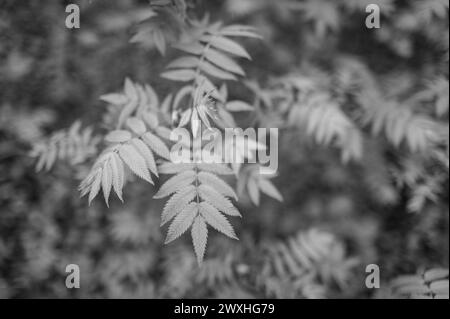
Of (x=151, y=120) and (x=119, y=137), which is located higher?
(x=151, y=120)

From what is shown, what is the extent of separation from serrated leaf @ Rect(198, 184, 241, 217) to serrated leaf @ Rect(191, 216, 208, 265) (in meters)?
0.07

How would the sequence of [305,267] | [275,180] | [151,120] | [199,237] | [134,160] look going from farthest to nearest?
[275,180]
[305,267]
[151,120]
[134,160]
[199,237]

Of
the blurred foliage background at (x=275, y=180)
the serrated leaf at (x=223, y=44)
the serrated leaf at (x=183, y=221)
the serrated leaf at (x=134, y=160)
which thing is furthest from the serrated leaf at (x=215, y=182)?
the blurred foliage background at (x=275, y=180)

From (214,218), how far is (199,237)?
0.09m

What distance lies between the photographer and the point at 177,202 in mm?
1357

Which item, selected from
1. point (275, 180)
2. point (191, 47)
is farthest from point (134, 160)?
point (275, 180)

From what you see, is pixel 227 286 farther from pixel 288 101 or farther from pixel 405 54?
pixel 405 54

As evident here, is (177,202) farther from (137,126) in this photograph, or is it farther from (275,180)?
(275,180)

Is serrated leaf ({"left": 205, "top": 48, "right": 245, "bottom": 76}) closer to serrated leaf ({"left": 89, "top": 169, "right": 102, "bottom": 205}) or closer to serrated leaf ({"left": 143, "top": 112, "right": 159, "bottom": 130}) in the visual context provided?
serrated leaf ({"left": 143, "top": 112, "right": 159, "bottom": 130})

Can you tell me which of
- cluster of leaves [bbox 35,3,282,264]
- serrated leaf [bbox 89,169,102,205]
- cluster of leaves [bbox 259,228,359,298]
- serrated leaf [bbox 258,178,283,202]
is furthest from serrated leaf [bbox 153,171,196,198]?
cluster of leaves [bbox 259,228,359,298]

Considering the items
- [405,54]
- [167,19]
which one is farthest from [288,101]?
[405,54]

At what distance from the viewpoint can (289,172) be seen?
3.09 meters

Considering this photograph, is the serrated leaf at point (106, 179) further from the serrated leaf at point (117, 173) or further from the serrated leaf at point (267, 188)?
the serrated leaf at point (267, 188)

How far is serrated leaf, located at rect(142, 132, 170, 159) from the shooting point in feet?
4.78
